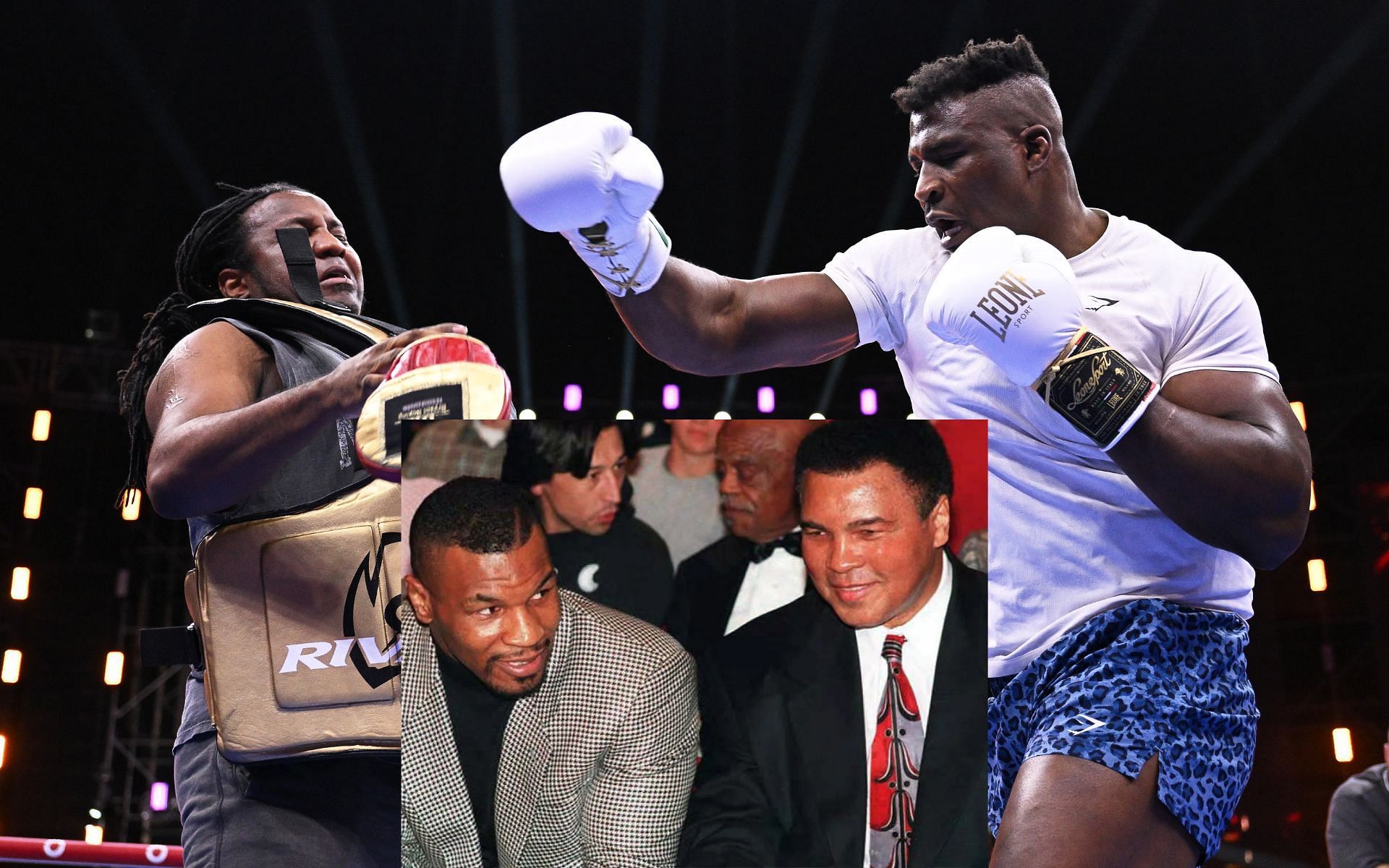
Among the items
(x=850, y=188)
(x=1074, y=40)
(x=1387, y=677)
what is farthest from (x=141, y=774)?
(x=1387, y=677)

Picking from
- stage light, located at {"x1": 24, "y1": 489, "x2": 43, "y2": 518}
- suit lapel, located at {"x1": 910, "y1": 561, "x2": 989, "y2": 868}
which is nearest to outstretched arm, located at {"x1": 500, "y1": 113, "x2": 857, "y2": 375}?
suit lapel, located at {"x1": 910, "y1": 561, "x2": 989, "y2": 868}

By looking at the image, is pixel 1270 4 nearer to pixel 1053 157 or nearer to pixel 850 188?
pixel 850 188

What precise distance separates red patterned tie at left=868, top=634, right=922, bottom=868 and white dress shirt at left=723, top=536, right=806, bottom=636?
107mm

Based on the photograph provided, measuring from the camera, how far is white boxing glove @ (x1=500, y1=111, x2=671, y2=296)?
1551mm

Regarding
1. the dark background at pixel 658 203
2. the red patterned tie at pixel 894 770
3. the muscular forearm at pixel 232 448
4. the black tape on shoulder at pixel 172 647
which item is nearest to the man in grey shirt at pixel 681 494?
the red patterned tie at pixel 894 770

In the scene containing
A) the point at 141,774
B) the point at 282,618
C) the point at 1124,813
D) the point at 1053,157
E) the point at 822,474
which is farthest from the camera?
the point at 141,774

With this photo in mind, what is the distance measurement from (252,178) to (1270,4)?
545cm

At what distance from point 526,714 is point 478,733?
0.16 ft

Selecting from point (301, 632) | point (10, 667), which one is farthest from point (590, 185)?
point (10, 667)

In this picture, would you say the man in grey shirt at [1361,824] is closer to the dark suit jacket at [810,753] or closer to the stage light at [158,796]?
the dark suit jacket at [810,753]

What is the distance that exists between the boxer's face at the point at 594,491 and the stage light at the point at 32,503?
7.04 meters

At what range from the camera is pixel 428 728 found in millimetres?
1178

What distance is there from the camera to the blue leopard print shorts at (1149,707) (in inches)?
61.1

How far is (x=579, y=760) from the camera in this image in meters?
1.18
